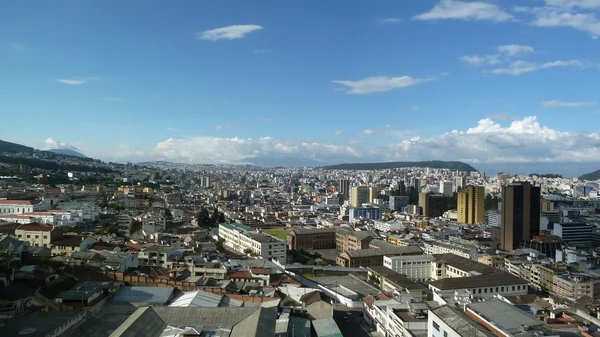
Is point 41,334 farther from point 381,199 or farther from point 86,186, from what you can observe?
point 381,199

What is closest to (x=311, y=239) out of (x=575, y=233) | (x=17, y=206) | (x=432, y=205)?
(x=17, y=206)

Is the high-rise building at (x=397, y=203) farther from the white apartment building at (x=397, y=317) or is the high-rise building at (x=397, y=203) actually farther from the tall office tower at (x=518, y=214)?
the white apartment building at (x=397, y=317)

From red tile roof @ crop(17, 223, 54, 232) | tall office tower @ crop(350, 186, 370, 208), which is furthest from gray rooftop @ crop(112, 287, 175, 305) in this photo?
tall office tower @ crop(350, 186, 370, 208)

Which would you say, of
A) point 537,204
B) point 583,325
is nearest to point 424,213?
point 537,204

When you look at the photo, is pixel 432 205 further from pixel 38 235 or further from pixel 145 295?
pixel 145 295

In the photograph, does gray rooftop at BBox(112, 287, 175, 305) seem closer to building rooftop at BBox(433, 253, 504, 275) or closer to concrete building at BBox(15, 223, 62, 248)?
concrete building at BBox(15, 223, 62, 248)

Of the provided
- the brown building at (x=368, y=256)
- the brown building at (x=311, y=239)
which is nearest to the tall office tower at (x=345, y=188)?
the brown building at (x=311, y=239)
